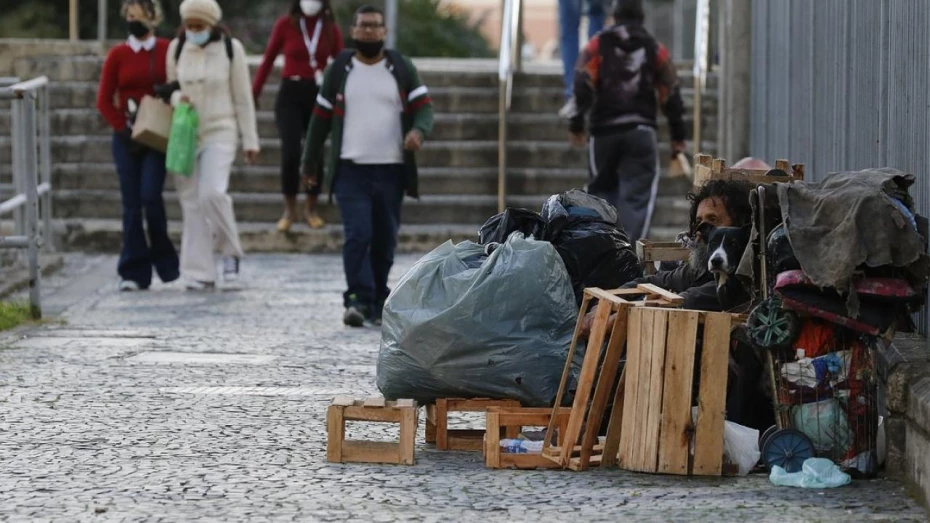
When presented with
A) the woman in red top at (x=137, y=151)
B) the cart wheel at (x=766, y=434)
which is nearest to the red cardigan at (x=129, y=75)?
the woman in red top at (x=137, y=151)

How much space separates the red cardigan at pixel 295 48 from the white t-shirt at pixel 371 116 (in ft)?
13.6

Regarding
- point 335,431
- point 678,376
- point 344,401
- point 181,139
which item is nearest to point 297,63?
point 181,139

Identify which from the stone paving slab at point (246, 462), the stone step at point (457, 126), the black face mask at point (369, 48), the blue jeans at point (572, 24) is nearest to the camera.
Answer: the stone paving slab at point (246, 462)

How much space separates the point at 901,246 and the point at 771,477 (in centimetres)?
86

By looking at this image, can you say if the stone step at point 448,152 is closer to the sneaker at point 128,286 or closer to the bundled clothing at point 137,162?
the bundled clothing at point 137,162

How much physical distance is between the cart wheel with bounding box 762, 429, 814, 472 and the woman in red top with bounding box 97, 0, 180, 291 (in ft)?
23.5

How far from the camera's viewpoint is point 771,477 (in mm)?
5914

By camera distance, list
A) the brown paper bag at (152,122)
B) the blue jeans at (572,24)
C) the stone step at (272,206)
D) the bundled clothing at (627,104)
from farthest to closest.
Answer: the stone step at (272,206) < the blue jeans at (572,24) < the brown paper bag at (152,122) < the bundled clothing at (627,104)

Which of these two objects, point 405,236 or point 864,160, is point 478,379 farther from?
point 405,236

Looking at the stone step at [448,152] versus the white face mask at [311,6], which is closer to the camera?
the white face mask at [311,6]

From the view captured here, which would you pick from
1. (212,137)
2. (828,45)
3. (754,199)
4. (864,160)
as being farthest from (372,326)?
(754,199)

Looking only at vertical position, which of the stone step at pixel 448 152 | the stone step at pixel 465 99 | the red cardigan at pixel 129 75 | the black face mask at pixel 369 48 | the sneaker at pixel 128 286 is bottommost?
the sneaker at pixel 128 286

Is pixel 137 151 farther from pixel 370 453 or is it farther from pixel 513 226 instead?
pixel 370 453

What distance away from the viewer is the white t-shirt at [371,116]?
10.4 metres
